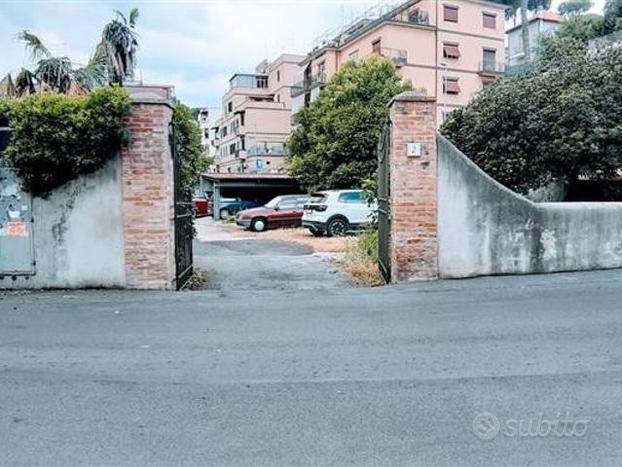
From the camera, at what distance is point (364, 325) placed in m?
6.01

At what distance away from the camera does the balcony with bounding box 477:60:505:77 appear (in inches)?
1649

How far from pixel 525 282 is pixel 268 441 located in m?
5.98

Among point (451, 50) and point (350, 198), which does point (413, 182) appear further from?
point (451, 50)

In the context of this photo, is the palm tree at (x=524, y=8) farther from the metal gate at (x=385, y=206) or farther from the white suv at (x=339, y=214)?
the metal gate at (x=385, y=206)

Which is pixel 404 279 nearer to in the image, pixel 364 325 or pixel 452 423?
pixel 364 325

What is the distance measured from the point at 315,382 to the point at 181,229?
17.3 feet

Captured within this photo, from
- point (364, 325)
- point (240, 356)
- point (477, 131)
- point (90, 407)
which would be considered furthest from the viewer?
point (477, 131)

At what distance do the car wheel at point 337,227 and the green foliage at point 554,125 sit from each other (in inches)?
188

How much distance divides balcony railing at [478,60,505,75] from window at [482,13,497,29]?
2.75 meters

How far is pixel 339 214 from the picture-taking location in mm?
19328

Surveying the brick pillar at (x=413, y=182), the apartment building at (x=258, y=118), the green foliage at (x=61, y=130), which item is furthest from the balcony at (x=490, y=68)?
the green foliage at (x=61, y=130)

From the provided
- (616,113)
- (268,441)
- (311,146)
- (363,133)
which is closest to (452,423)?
(268,441)

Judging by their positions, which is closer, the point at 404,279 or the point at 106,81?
the point at 404,279

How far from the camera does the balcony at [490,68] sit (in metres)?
41.9
